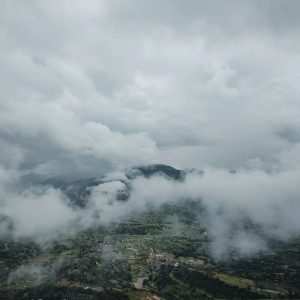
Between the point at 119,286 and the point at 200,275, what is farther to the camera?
the point at 200,275

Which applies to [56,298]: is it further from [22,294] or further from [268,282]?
[268,282]

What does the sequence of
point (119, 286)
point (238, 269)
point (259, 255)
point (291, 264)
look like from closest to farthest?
point (119, 286)
point (238, 269)
point (291, 264)
point (259, 255)

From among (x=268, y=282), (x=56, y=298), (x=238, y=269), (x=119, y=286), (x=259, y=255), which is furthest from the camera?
(x=259, y=255)

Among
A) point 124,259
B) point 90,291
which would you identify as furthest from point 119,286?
point 124,259

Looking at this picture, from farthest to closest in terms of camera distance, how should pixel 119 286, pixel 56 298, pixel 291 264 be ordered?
pixel 291 264
pixel 119 286
pixel 56 298


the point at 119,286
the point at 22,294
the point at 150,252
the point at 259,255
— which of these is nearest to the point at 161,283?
the point at 119,286

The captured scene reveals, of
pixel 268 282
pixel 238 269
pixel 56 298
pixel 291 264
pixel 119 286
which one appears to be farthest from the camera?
pixel 291 264

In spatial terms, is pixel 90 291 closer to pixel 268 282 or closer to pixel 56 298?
pixel 56 298

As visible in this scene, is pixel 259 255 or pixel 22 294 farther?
pixel 259 255
